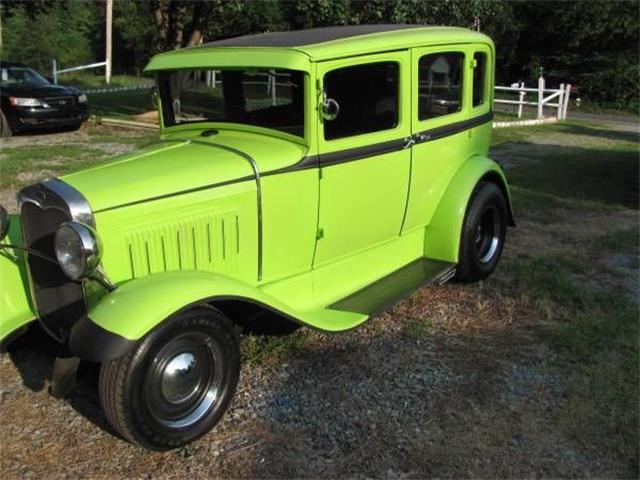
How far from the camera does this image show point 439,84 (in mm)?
4379

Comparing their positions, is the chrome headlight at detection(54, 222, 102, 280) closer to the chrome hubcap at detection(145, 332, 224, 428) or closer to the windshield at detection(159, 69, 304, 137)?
the chrome hubcap at detection(145, 332, 224, 428)

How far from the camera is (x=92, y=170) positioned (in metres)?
3.30

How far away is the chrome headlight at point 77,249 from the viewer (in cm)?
271

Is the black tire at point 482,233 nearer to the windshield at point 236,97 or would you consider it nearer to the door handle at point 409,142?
the door handle at point 409,142

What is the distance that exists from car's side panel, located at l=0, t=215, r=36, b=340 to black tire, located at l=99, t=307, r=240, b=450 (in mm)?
885

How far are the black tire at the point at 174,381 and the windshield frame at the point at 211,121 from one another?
1.15 metres

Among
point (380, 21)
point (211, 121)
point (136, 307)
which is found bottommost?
point (136, 307)

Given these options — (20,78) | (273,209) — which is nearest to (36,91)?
(20,78)

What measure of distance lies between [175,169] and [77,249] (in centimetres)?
69

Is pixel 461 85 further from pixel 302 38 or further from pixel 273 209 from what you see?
pixel 273 209

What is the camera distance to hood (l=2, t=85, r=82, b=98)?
1205cm

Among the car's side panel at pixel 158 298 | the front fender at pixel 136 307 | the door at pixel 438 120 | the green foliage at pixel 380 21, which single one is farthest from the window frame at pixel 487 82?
the green foliage at pixel 380 21

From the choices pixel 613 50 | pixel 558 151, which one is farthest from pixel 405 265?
pixel 613 50

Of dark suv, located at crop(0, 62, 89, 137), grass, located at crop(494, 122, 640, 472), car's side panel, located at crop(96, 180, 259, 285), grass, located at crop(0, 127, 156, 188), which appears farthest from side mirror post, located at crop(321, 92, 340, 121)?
dark suv, located at crop(0, 62, 89, 137)
